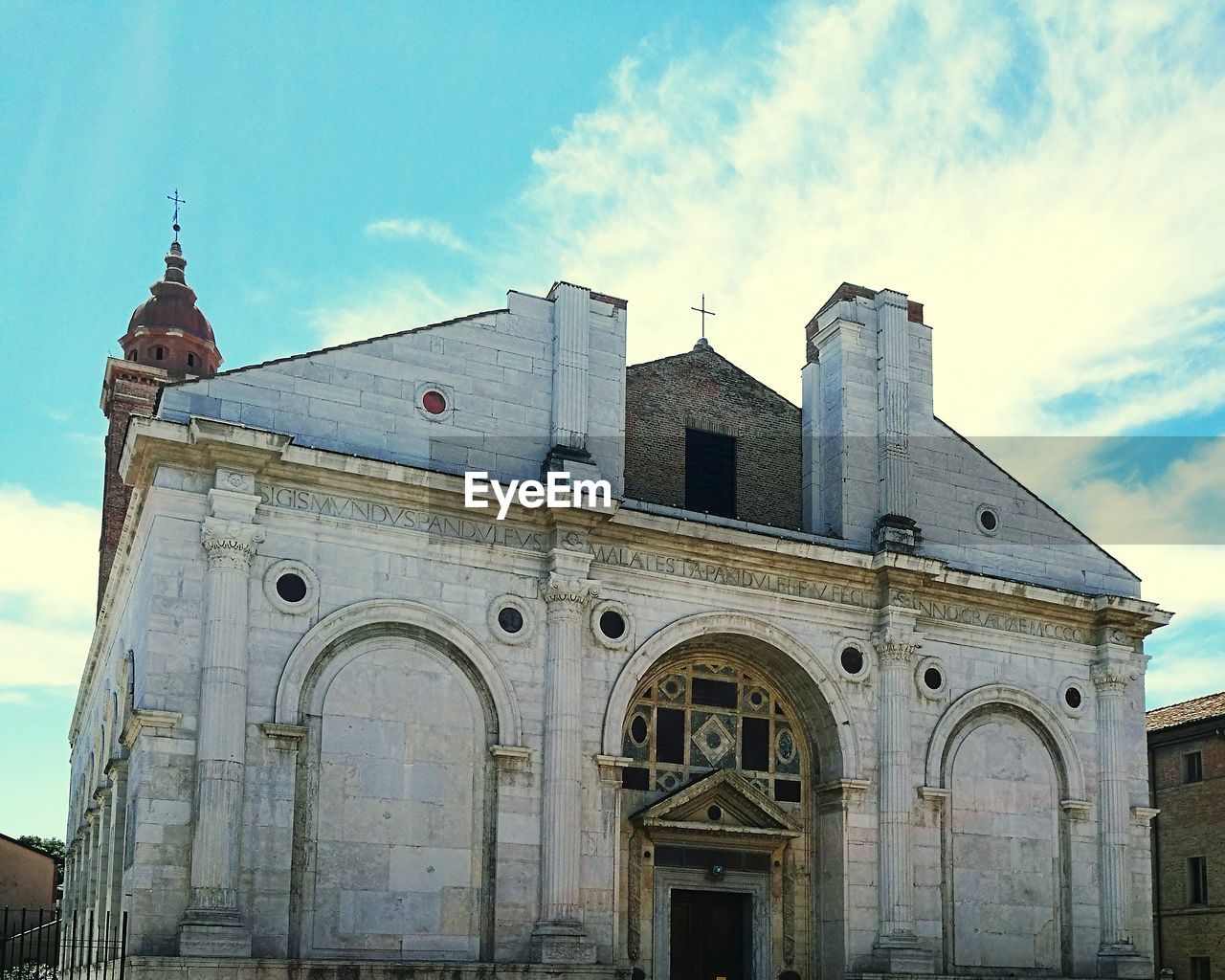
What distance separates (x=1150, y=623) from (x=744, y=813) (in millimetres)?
8375

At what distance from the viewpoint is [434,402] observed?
1964cm

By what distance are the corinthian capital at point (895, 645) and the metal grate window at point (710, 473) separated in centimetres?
315

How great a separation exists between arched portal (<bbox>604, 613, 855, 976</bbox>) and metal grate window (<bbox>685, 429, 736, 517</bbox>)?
268cm

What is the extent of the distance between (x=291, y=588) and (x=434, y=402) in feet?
11.1

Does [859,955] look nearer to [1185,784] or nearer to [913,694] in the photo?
[913,694]

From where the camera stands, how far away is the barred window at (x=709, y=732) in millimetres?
20734

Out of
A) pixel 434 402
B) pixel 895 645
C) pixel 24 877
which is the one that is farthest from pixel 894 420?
pixel 24 877

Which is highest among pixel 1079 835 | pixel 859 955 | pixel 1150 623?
pixel 1150 623

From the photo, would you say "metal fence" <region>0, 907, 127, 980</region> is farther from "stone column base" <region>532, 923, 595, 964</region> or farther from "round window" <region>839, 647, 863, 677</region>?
"round window" <region>839, 647, 863, 677</region>

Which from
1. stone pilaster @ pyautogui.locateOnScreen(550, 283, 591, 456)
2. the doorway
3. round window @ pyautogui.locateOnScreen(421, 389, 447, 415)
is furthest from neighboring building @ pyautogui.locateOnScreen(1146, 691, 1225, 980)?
round window @ pyautogui.locateOnScreen(421, 389, 447, 415)

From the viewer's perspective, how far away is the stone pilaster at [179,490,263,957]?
1612 centimetres

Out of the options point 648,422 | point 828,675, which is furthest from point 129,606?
point 828,675

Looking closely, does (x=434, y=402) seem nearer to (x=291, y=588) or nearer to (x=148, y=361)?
(x=291, y=588)

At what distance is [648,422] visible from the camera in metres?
23.1
